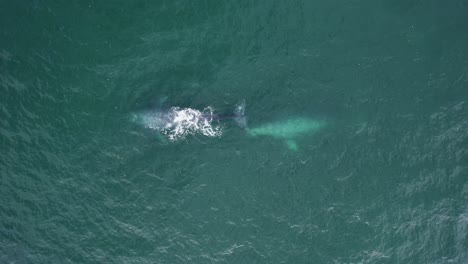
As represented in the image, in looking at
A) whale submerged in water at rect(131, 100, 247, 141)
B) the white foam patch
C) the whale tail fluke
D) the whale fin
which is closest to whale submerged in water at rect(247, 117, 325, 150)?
the whale fin

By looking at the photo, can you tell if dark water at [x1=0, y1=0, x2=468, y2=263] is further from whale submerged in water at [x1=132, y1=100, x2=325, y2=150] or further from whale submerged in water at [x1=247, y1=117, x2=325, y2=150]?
whale submerged in water at [x1=132, y1=100, x2=325, y2=150]

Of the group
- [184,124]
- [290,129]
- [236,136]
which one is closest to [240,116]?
[236,136]

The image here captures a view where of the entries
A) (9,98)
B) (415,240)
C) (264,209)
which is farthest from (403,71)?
(9,98)

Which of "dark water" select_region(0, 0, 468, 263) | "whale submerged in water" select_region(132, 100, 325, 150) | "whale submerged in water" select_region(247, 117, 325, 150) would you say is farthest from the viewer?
"whale submerged in water" select_region(132, 100, 325, 150)

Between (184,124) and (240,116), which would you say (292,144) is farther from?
(184,124)

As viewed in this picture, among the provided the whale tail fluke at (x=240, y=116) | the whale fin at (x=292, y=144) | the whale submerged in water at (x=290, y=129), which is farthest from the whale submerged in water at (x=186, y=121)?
the whale fin at (x=292, y=144)

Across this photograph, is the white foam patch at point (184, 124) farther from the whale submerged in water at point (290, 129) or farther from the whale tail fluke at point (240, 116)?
the whale submerged in water at point (290, 129)
